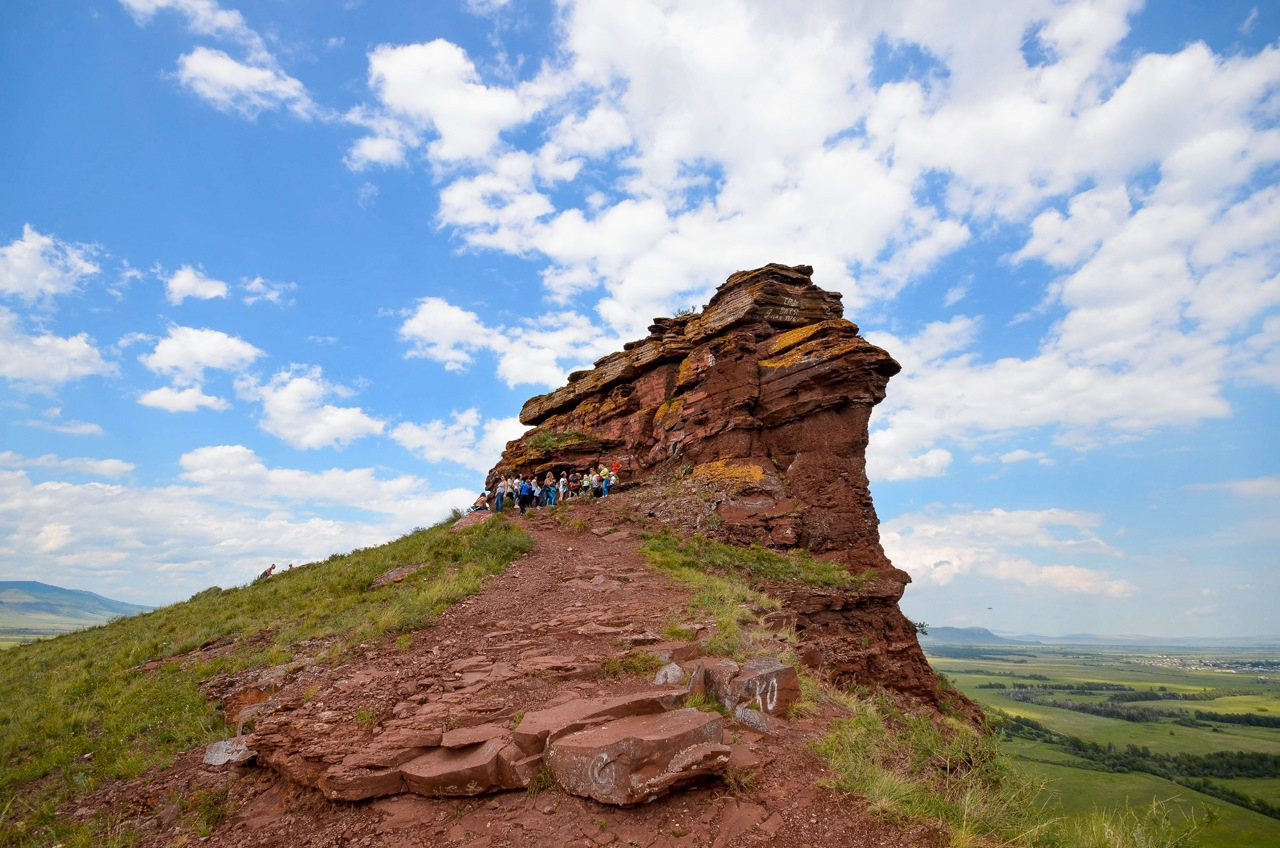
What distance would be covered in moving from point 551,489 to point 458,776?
2051 centimetres

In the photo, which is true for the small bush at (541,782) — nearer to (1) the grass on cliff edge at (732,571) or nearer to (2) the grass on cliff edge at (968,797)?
(2) the grass on cliff edge at (968,797)

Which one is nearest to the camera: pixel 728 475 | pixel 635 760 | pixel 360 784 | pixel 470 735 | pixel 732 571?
pixel 635 760

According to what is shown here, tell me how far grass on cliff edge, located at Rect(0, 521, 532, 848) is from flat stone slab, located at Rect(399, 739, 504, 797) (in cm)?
383

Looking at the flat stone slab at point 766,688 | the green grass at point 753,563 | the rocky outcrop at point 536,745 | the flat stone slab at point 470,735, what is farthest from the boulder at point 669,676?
the green grass at point 753,563

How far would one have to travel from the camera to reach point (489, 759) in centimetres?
655

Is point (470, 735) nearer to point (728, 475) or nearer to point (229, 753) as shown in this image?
point (229, 753)

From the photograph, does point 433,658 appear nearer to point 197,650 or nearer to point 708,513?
point 197,650

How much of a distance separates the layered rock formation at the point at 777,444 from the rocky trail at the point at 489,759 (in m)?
6.57

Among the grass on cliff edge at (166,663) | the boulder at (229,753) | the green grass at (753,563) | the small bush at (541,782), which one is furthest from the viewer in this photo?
the green grass at (753,563)

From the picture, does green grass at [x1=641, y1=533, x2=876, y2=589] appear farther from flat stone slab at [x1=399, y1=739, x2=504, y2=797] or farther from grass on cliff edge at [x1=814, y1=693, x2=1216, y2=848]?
flat stone slab at [x1=399, y1=739, x2=504, y2=797]

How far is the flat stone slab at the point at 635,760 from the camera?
5.92 meters

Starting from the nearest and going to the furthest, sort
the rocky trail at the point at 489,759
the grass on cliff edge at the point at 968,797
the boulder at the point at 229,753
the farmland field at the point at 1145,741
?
the grass on cliff edge at the point at 968,797 → the rocky trail at the point at 489,759 → the boulder at the point at 229,753 → the farmland field at the point at 1145,741

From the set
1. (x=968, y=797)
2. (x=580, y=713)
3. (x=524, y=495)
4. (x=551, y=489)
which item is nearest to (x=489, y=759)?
(x=580, y=713)

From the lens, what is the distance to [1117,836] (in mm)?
5742
